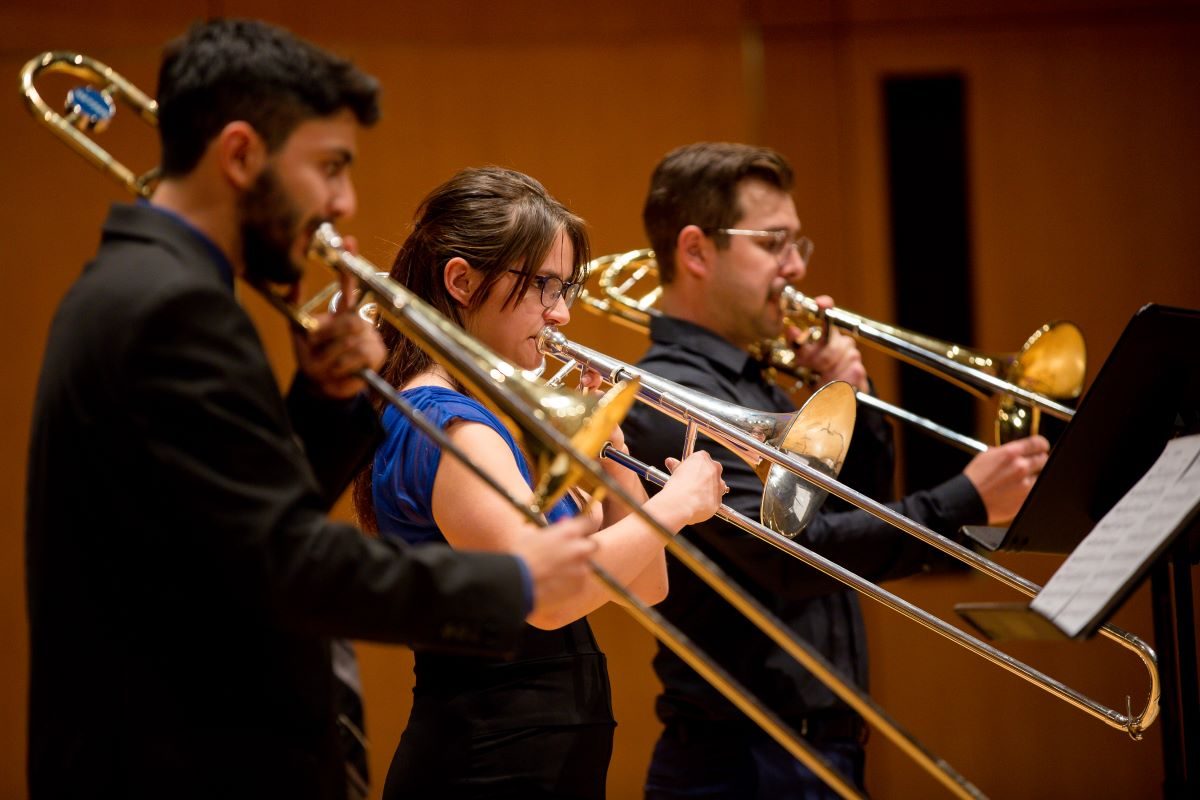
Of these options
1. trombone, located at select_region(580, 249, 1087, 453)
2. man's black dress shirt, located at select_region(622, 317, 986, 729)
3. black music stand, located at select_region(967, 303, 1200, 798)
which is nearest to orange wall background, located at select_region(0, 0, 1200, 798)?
trombone, located at select_region(580, 249, 1087, 453)

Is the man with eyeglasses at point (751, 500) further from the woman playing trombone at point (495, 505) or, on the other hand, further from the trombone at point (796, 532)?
the woman playing trombone at point (495, 505)

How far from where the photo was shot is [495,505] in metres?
1.85

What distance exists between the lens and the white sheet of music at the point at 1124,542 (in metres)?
1.57

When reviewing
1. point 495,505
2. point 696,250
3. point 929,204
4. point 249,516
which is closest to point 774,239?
point 696,250

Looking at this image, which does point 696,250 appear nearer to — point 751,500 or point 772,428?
point 751,500

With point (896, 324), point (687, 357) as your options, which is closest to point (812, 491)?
point (687, 357)

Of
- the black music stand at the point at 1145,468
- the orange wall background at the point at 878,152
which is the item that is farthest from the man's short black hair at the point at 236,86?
the orange wall background at the point at 878,152

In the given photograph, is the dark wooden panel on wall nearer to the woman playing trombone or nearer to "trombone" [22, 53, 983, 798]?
the woman playing trombone

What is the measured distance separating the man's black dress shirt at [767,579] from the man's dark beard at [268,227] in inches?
52.5

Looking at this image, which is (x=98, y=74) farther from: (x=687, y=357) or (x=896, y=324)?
(x=896, y=324)

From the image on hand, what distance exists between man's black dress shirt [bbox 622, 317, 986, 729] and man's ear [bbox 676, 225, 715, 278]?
0.26m

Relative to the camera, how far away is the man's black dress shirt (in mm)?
2650

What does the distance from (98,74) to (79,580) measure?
0.75 m

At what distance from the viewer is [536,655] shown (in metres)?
2.00
